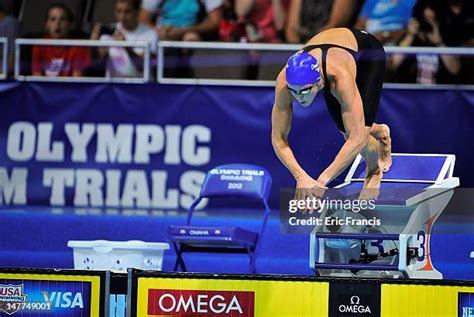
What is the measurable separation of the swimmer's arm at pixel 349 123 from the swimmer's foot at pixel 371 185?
216mm

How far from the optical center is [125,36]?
10.8 metres

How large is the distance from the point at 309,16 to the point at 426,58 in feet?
3.28

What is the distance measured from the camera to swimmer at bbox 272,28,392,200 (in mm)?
7824

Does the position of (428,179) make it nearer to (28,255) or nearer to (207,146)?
(207,146)

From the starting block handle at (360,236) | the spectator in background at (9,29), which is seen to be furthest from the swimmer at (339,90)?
the spectator in background at (9,29)

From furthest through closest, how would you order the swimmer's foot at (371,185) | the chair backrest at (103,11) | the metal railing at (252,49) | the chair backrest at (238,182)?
1. the chair backrest at (103,11)
2. the metal railing at (252,49)
3. the chair backrest at (238,182)
4. the swimmer's foot at (371,185)

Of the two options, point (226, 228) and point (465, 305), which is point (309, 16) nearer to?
point (226, 228)

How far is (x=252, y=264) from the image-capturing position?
9031mm

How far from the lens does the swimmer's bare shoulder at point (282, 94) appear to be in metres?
8.04

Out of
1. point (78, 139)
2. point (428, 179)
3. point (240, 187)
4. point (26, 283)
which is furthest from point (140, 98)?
point (26, 283)

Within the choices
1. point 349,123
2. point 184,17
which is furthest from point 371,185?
point 184,17

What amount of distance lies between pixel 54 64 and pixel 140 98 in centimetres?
87

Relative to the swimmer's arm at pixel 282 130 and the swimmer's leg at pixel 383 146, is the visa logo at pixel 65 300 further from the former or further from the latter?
the swimmer's leg at pixel 383 146

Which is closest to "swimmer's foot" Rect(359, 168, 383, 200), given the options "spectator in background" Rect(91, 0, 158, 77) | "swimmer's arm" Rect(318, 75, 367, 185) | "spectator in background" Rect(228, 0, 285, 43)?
"swimmer's arm" Rect(318, 75, 367, 185)
